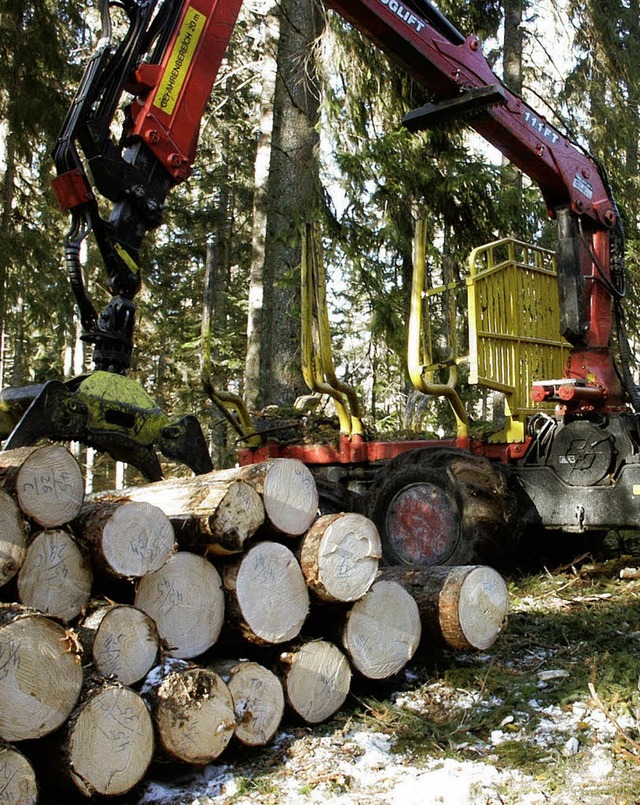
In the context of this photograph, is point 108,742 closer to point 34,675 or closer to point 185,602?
point 34,675

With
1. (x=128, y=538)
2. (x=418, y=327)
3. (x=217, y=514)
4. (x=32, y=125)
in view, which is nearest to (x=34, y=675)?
(x=128, y=538)

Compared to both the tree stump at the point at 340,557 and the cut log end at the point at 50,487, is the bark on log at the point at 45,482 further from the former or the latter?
the tree stump at the point at 340,557

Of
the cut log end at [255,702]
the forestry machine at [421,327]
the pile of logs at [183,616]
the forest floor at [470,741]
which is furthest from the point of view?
the forestry machine at [421,327]

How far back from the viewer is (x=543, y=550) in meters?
7.45

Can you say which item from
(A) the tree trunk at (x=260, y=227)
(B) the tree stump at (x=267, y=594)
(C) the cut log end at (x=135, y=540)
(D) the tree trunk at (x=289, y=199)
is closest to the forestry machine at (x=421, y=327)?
(C) the cut log end at (x=135, y=540)

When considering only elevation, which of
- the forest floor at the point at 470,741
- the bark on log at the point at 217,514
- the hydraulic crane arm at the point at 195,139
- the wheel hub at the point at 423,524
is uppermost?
the hydraulic crane arm at the point at 195,139

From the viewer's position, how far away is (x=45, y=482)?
140 inches

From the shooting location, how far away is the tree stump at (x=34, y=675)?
296 centimetres

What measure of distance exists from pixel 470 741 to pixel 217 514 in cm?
143

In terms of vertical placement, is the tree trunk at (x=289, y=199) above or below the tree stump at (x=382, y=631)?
above

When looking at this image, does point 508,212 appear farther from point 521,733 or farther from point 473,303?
point 521,733

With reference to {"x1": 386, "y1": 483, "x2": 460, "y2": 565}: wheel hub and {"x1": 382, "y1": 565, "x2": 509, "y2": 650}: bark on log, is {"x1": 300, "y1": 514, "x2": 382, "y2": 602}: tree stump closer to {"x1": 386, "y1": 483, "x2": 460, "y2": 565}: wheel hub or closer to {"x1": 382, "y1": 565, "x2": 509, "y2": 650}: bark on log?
{"x1": 382, "y1": 565, "x2": 509, "y2": 650}: bark on log

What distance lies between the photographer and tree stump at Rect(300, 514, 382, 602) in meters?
4.05

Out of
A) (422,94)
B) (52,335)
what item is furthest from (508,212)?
(52,335)
